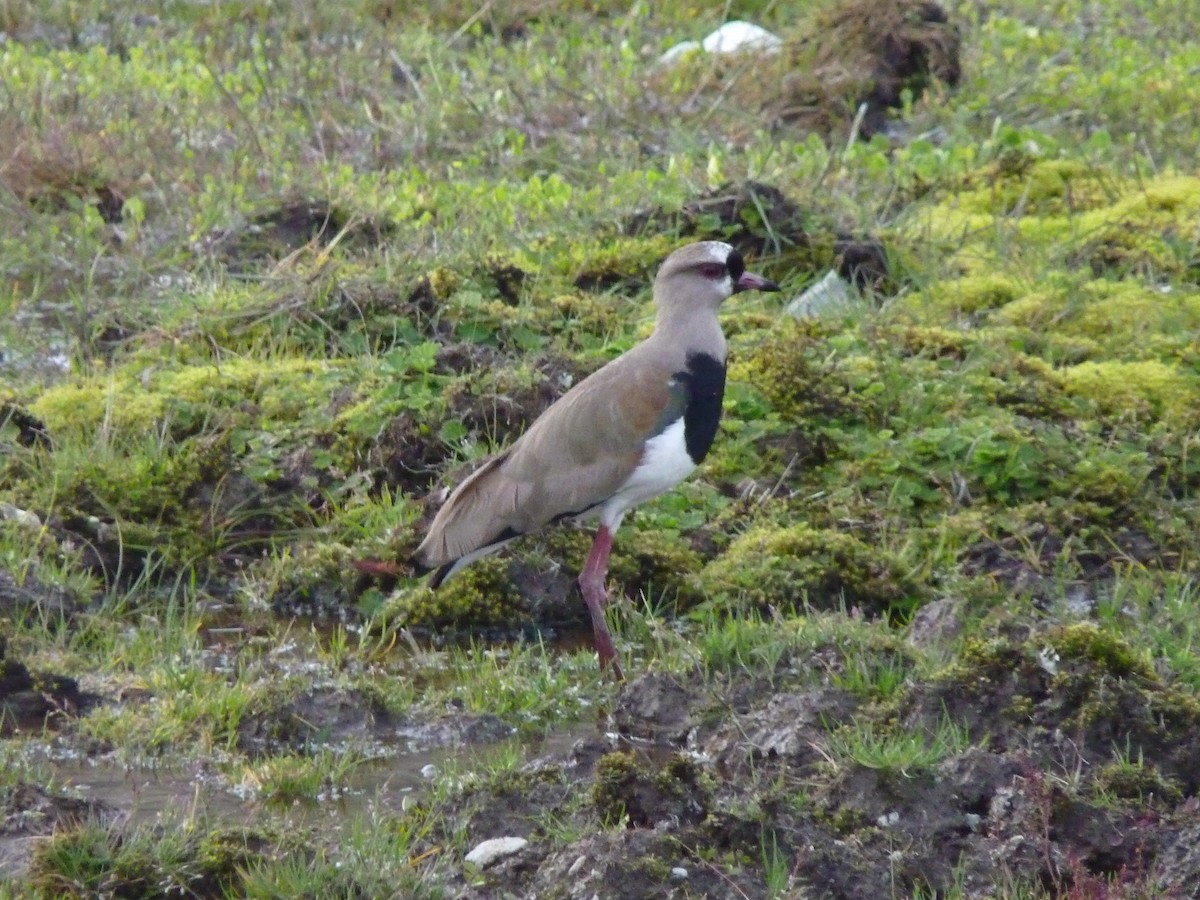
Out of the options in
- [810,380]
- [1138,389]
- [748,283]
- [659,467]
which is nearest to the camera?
[659,467]

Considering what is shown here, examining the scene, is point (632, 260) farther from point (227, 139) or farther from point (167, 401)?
point (227, 139)

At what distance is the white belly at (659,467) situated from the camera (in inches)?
235

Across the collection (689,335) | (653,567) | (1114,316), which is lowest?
(1114,316)

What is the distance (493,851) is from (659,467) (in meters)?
1.77

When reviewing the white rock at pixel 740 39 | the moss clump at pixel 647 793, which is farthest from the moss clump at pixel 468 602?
the white rock at pixel 740 39

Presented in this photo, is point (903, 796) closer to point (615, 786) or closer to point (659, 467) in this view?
point (615, 786)

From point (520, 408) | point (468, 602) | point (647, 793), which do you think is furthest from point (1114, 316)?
point (647, 793)

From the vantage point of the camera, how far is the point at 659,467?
19.6ft

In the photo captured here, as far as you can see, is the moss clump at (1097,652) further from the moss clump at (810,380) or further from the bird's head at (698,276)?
the moss clump at (810,380)

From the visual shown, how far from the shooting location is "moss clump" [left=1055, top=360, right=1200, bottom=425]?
7.30 m

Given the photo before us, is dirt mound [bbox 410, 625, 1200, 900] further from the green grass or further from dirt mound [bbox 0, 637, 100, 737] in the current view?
dirt mound [bbox 0, 637, 100, 737]

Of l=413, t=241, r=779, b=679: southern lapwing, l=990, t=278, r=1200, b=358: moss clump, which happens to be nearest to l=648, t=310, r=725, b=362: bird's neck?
l=413, t=241, r=779, b=679: southern lapwing

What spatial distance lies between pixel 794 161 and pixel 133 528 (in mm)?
4529

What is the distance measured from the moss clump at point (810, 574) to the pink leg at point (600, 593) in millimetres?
442
